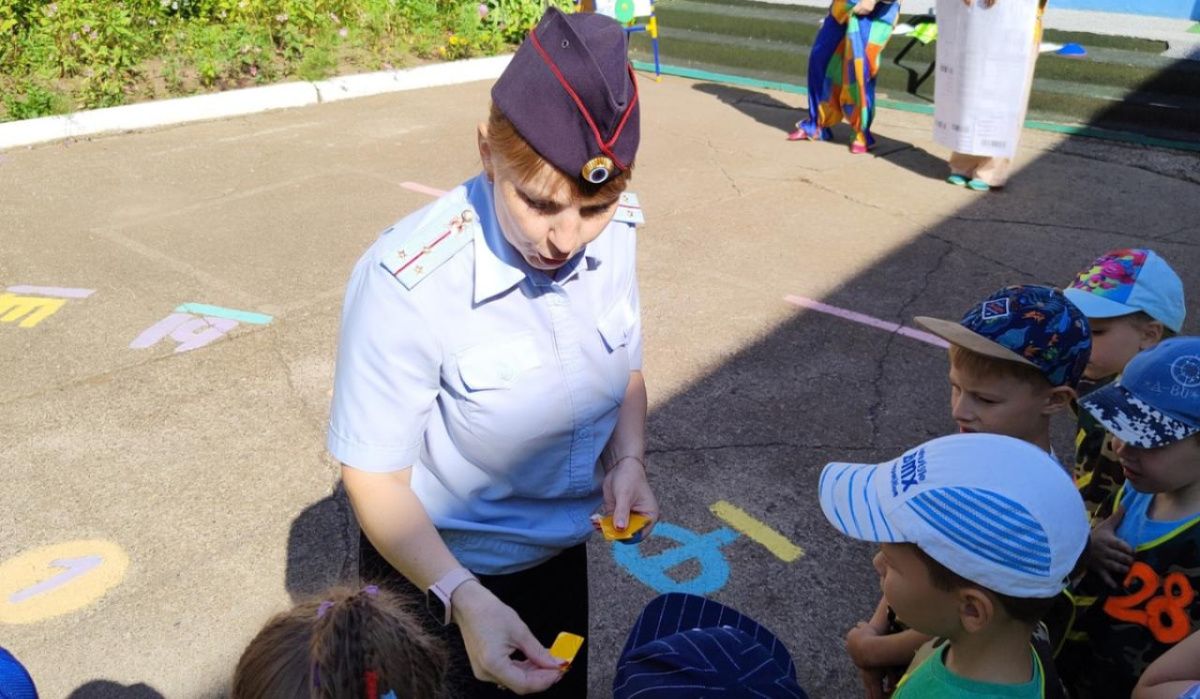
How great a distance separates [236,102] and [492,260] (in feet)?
26.3

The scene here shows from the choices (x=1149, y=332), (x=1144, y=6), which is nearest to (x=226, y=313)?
(x=1149, y=332)

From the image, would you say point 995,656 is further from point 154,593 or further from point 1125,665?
point 154,593

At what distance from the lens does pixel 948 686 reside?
1.74 metres

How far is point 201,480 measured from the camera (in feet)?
12.5

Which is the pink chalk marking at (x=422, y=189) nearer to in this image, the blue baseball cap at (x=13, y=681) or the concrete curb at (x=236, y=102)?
the concrete curb at (x=236, y=102)

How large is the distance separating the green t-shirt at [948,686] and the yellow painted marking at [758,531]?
159 cm

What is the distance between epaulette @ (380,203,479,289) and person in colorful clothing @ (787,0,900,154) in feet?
22.6

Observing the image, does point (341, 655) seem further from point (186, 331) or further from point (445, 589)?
point (186, 331)

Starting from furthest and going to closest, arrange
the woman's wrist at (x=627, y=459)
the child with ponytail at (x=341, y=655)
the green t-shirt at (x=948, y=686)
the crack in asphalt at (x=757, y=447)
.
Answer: the crack in asphalt at (x=757, y=447) → the woman's wrist at (x=627, y=459) → the green t-shirt at (x=948, y=686) → the child with ponytail at (x=341, y=655)

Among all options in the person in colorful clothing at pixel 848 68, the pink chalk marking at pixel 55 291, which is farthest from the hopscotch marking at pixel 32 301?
the person in colorful clothing at pixel 848 68

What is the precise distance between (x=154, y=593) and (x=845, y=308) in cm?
361

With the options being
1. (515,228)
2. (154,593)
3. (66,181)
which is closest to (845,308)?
(154,593)

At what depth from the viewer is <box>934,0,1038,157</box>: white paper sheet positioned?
22.9ft

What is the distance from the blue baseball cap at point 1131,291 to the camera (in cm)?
275
